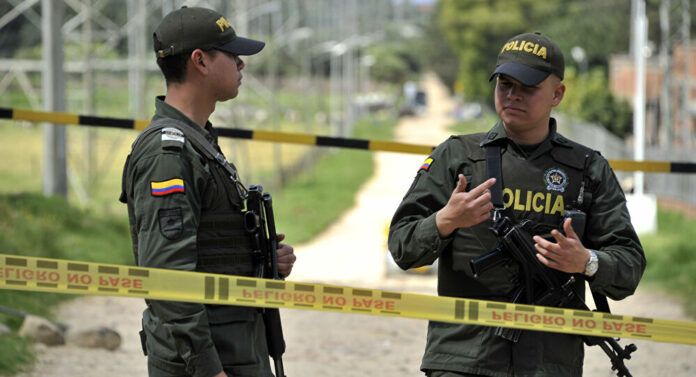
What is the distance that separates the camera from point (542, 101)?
4.19 meters

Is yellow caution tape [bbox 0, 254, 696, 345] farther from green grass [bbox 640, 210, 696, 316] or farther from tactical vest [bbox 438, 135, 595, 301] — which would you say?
green grass [bbox 640, 210, 696, 316]

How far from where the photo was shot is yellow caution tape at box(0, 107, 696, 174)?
752 centimetres

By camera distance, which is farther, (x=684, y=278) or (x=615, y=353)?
(x=684, y=278)

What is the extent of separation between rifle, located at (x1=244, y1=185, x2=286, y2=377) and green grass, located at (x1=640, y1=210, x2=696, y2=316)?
9098 millimetres

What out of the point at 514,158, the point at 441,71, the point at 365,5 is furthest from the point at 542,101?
the point at 441,71

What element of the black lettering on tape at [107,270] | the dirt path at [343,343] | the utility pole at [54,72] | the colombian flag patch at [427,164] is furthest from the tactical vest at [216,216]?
the utility pole at [54,72]

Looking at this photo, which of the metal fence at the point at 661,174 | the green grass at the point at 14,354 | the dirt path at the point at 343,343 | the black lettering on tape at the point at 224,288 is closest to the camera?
the black lettering on tape at the point at 224,288

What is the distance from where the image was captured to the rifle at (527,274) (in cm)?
401

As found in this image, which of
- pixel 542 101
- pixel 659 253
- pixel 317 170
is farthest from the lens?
pixel 317 170

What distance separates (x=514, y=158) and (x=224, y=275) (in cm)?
104

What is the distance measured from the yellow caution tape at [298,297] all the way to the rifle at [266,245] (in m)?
0.10

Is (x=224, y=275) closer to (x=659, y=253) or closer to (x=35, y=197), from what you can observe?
(x=35, y=197)

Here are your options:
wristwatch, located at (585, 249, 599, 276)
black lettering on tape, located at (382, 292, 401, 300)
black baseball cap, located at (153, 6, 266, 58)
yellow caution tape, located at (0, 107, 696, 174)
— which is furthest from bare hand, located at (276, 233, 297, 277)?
yellow caution tape, located at (0, 107, 696, 174)

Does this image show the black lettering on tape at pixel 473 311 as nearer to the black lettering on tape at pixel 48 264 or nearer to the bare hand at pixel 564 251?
the bare hand at pixel 564 251
